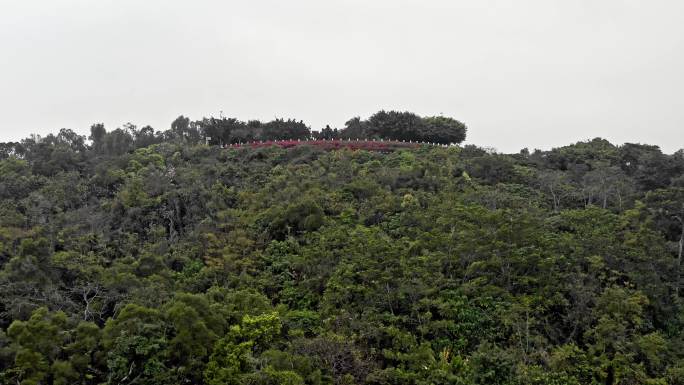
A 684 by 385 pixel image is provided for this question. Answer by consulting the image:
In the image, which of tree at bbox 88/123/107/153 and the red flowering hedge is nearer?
the red flowering hedge

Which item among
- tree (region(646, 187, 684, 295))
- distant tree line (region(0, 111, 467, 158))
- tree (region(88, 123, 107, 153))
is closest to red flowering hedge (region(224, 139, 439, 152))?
distant tree line (region(0, 111, 467, 158))

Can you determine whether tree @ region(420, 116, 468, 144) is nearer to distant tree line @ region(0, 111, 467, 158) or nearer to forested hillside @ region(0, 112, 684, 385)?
distant tree line @ region(0, 111, 467, 158)

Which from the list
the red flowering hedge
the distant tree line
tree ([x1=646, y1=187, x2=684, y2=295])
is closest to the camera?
tree ([x1=646, y1=187, x2=684, y2=295])

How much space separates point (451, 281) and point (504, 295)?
66.3 inches

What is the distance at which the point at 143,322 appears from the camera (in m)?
18.8

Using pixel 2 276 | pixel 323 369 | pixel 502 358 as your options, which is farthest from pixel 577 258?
pixel 2 276

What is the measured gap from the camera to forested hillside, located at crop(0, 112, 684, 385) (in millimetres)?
18406

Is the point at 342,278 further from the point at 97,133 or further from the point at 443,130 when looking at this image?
the point at 97,133

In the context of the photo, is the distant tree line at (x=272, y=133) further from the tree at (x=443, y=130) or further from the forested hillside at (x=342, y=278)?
the forested hillside at (x=342, y=278)

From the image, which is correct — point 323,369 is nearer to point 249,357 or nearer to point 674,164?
point 249,357

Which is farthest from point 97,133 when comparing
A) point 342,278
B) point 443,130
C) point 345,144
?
point 342,278

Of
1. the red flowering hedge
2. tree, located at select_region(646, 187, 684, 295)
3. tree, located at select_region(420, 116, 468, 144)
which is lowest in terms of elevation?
tree, located at select_region(646, 187, 684, 295)

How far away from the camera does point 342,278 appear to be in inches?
865

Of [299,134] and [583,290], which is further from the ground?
[299,134]
